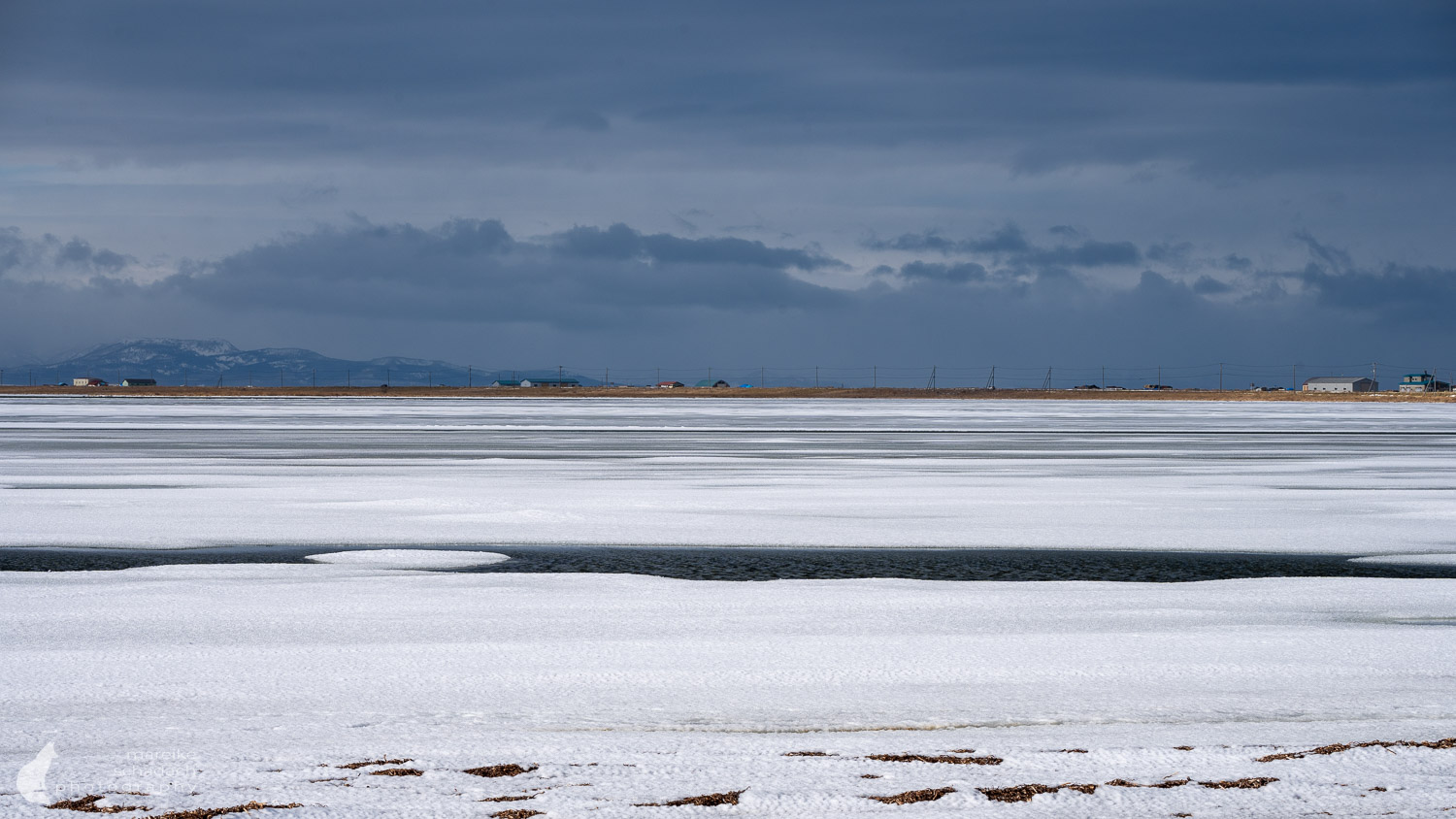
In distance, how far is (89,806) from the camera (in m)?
3.95

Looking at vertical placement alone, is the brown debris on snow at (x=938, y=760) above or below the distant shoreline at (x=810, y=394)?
below

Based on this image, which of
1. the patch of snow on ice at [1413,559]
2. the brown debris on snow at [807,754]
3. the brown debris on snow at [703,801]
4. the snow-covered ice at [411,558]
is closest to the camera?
the brown debris on snow at [703,801]

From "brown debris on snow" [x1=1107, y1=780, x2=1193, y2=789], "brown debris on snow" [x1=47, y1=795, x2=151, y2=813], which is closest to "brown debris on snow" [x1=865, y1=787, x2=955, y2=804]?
"brown debris on snow" [x1=1107, y1=780, x2=1193, y2=789]

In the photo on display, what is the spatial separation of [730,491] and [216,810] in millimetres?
11544

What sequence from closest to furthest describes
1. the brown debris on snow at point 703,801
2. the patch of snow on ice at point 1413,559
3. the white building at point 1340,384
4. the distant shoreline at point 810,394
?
the brown debris on snow at point 703,801, the patch of snow on ice at point 1413,559, the distant shoreline at point 810,394, the white building at point 1340,384

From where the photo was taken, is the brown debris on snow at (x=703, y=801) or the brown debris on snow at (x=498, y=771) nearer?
the brown debris on snow at (x=703, y=801)

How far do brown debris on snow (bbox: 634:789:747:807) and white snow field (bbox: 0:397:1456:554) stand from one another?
6760mm

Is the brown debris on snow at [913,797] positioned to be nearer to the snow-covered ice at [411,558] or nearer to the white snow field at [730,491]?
the snow-covered ice at [411,558]

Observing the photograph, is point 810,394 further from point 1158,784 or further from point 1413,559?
point 1158,784

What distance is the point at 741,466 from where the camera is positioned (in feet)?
64.5

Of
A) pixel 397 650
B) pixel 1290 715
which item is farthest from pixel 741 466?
pixel 1290 715

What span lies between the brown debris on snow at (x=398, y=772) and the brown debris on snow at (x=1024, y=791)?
187 cm

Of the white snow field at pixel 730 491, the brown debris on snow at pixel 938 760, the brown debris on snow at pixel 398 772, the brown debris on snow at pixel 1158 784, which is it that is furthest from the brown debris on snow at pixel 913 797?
the white snow field at pixel 730 491

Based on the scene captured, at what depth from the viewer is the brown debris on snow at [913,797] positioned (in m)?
4.05
